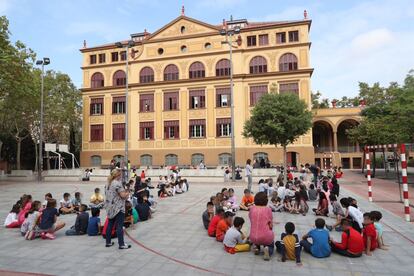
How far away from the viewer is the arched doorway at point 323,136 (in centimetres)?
4406

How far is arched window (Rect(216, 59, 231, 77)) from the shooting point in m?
38.7

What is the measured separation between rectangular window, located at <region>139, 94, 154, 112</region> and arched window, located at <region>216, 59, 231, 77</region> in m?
9.31

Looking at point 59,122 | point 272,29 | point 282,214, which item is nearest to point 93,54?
point 59,122

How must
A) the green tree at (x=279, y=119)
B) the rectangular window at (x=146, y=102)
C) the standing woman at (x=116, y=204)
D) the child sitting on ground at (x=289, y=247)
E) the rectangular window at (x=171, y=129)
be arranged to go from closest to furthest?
the child sitting on ground at (x=289, y=247)
the standing woman at (x=116, y=204)
the green tree at (x=279, y=119)
the rectangular window at (x=171, y=129)
the rectangular window at (x=146, y=102)

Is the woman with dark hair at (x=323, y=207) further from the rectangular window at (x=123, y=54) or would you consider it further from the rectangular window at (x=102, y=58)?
the rectangular window at (x=102, y=58)

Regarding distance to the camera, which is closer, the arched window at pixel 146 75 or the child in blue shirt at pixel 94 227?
the child in blue shirt at pixel 94 227

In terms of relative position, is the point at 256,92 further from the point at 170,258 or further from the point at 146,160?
the point at 170,258

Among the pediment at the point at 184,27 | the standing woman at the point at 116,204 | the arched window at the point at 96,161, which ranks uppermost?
the pediment at the point at 184,27

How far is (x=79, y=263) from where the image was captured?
256 inches

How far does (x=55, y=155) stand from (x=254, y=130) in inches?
1349

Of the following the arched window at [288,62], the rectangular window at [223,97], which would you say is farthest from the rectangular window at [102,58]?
the arched window at [288,62]

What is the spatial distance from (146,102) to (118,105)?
4.29 m

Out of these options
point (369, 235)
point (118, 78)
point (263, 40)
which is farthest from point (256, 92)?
point (369, 235)

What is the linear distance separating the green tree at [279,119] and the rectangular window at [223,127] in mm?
12960
